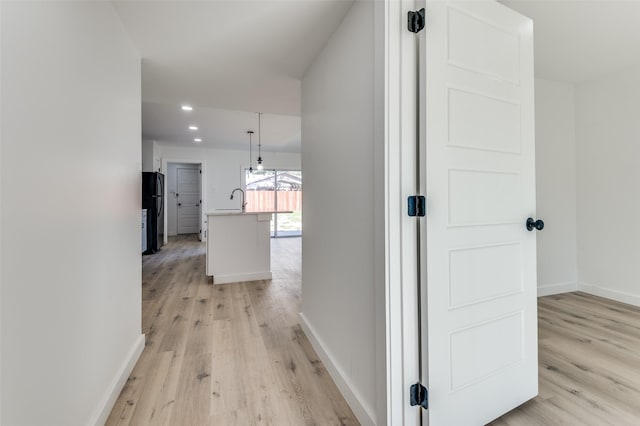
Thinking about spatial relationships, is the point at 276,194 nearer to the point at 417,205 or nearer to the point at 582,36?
the point at 582,36

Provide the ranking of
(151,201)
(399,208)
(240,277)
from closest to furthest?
(399,208) < (240,277) < (151,201)

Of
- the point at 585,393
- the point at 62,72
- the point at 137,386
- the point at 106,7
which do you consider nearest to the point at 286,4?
the point at 106,7

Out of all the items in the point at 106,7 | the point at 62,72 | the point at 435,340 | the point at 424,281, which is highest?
the point at 106,7

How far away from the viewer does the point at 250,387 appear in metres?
1.75

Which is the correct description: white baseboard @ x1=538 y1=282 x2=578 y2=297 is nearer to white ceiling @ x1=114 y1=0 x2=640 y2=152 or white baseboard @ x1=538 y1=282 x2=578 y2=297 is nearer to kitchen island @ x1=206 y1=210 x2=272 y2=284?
white ceiling @ x1=114 y1=0 x2=640 y2=152

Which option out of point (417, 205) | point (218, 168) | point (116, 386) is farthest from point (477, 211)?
point (218, 168)

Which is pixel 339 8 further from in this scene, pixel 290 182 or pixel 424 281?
pixel 290 182

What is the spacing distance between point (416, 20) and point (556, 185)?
3.16 meters

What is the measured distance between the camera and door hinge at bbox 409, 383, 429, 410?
4.09ft

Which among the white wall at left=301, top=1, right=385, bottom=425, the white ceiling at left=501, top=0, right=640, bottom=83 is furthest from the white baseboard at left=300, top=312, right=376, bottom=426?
the white ceiling at left=501, top=0, right=640, bottom=83

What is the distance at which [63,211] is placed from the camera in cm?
111

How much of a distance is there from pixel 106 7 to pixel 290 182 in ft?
24.0

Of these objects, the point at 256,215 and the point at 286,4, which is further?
the point at 256,215

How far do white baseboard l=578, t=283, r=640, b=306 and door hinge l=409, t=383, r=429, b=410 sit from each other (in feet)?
10.6
